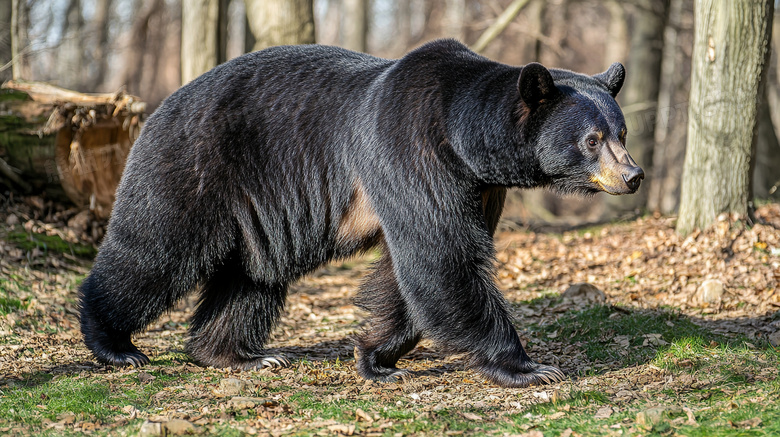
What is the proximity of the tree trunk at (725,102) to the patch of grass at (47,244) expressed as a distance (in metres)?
6.50

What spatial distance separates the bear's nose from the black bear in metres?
0.01

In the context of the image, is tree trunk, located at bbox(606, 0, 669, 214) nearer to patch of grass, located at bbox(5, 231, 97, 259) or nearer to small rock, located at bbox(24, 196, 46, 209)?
Result: patch of grass, located at bbox(5, 231, 97, 259)

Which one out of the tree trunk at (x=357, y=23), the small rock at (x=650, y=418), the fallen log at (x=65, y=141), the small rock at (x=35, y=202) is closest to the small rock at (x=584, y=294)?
the small rock at (x=650, y=418)

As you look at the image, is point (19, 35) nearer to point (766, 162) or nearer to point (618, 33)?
point (766, 162)

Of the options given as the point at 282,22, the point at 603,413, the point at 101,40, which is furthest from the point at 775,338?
the point at 101,40

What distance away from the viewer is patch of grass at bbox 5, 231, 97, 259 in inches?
291

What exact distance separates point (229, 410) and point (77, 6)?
72.8ft

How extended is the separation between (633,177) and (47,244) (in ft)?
19.5

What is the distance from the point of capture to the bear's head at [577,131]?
4.62 m

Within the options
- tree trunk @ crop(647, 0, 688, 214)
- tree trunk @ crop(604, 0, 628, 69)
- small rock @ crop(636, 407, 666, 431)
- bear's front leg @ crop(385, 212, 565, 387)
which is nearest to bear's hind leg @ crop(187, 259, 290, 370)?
bear's front leg @ crop(385, 212, 565, 387)

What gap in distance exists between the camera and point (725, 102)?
300 inches

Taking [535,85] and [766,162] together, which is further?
[766,162]

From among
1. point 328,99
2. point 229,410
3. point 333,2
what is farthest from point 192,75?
point 333,2

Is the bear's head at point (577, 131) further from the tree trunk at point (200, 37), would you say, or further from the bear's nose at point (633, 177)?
the tree trunk at point (200, 37)
